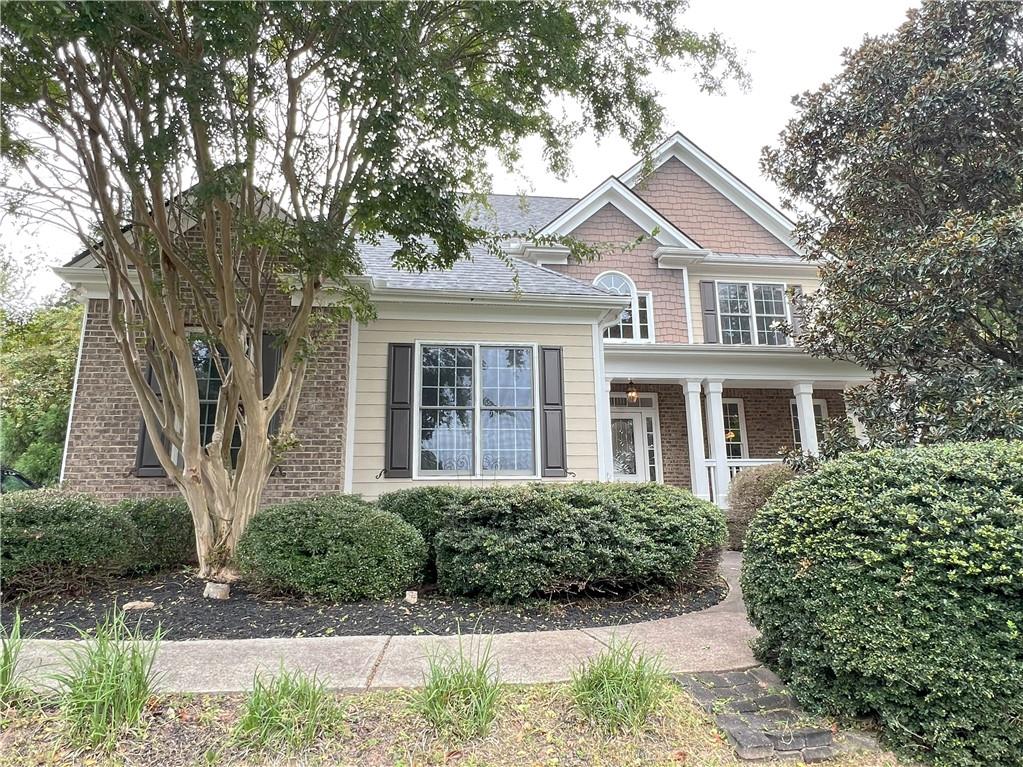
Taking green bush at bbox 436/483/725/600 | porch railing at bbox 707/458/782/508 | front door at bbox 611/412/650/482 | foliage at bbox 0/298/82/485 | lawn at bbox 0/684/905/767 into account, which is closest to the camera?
lawn at bbox 0/684/905/767

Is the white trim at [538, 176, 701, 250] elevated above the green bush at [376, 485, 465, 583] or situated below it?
above

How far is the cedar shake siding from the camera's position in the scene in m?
13.0

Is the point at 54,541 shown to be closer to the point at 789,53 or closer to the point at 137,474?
the point at 137,474

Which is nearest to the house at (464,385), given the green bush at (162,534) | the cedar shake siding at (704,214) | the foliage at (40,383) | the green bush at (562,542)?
the green bush at (162,534)

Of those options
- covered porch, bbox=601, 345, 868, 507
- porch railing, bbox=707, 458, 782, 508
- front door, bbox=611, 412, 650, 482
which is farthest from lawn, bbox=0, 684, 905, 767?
front door, bbox=611, 412, 650, 482

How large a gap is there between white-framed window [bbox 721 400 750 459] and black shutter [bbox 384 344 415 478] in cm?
783

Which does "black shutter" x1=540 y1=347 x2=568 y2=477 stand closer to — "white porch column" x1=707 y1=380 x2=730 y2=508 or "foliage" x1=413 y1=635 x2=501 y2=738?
"white porch column" x1=707 y1=380 x2=730 y2=508

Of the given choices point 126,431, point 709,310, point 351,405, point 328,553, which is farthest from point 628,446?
point 126,431

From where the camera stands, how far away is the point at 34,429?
1652 cm

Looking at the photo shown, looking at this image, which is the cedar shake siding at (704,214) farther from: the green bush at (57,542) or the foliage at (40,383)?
the foliage at (40,383)

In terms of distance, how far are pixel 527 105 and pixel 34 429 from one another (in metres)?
18.5

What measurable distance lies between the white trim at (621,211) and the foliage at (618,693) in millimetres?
10008

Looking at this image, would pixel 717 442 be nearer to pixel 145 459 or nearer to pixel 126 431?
pixel 145 459

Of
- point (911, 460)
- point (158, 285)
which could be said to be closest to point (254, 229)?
point (158, 285)
